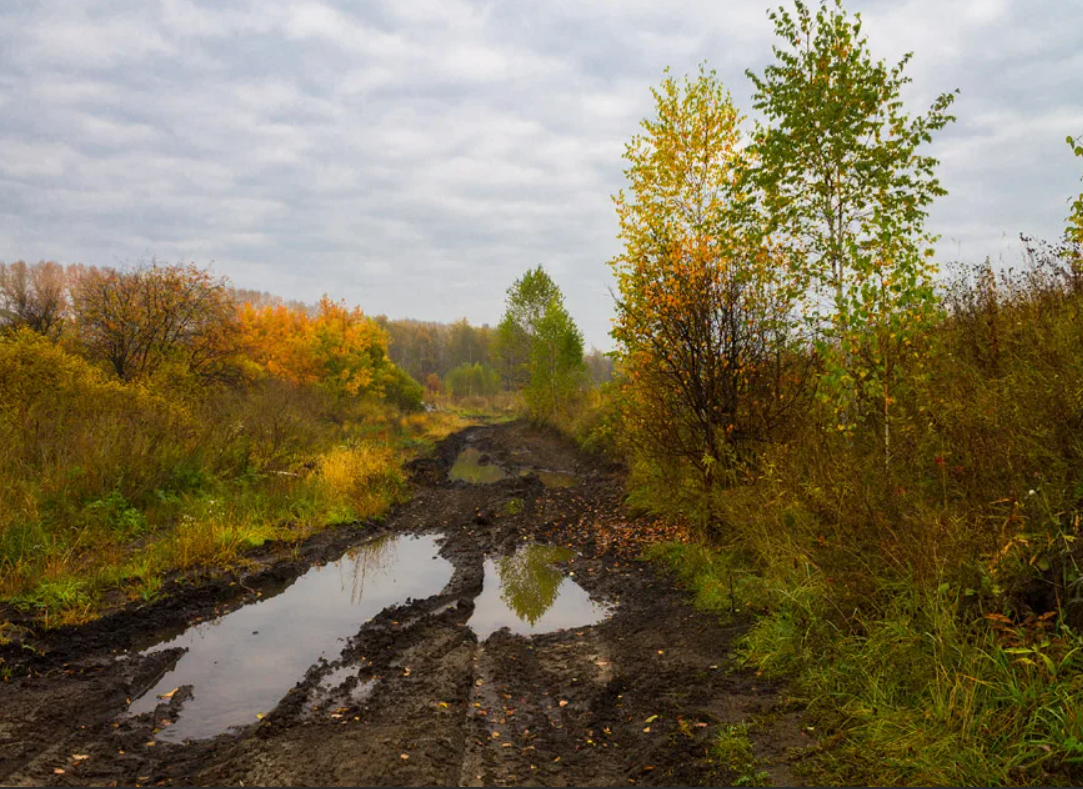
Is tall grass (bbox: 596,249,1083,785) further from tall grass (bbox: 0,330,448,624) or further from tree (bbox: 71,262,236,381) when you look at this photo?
tree (bbox: 71,262,236,381)

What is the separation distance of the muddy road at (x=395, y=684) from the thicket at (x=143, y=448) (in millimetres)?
1076

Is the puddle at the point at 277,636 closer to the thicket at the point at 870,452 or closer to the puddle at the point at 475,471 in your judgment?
the thicket at the point at 870,452

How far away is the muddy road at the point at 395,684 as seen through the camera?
12.7ft

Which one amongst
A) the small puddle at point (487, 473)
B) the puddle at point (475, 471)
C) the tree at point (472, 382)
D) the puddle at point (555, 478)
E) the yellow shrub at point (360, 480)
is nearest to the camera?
the yellow shrub at point (360, 480)

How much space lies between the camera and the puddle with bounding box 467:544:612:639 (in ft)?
23.1

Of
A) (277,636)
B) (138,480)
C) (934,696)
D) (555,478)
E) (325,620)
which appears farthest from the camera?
(555,478)

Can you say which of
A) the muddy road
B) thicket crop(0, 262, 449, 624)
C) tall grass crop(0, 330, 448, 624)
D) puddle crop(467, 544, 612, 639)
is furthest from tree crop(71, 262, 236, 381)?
puddle crop(467, 544, 612, 639)

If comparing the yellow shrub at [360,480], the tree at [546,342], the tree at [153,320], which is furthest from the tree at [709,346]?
the tree at [546,342]

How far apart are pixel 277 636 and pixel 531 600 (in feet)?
10.0

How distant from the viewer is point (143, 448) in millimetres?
10562

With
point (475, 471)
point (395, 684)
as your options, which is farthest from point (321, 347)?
point (395, 684)

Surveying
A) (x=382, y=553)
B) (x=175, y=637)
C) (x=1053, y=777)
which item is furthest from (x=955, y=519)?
(x=382, y=553)

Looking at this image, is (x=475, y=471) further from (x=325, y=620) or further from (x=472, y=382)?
(x=472, y=382)

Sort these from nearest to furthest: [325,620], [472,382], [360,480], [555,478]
Result: [325,620] → [360,480] → [555,478] → [472,382]
